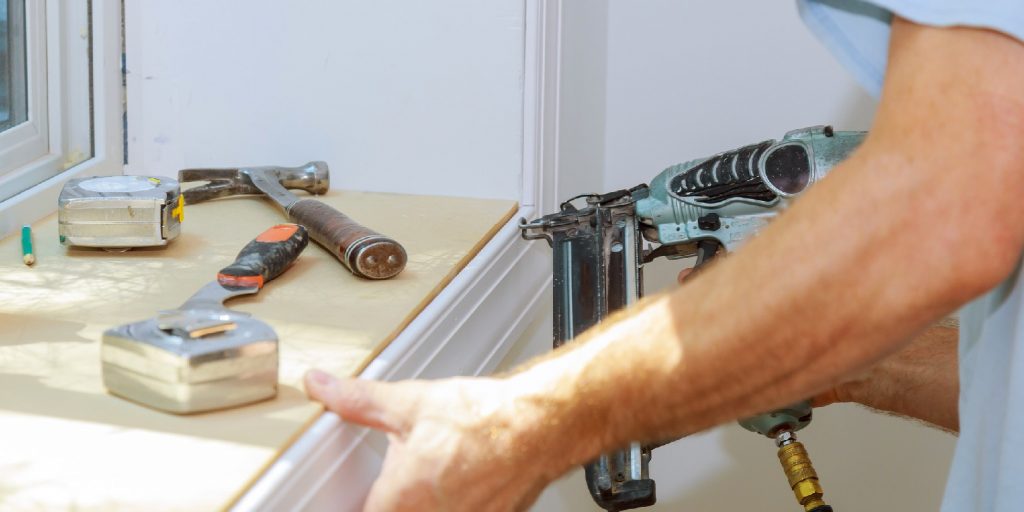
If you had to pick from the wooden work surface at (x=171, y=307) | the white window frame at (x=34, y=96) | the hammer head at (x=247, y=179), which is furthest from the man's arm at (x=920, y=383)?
the white window frame at (x=34, y=96)

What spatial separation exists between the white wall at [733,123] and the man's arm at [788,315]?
0.73 metres

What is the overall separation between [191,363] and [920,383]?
2.43 ft

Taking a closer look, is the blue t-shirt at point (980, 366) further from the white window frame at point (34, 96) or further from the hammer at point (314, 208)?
the white window frame at point (34, 96)

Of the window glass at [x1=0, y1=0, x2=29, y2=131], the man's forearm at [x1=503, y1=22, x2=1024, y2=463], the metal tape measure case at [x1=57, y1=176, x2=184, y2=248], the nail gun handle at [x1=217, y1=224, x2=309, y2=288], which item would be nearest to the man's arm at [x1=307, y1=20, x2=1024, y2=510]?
the man's forearm at [x1=503, y1=22, x2=1024, y2=463]

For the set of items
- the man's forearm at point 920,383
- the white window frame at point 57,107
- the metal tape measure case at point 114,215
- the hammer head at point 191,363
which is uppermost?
the white window frame at point 57,107

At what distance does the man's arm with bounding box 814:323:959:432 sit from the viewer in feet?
3.46

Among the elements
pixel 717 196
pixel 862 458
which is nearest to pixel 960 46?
pixel 717 196

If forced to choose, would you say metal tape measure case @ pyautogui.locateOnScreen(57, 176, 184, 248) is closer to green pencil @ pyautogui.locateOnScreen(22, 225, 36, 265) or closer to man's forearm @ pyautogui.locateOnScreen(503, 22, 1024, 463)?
green pencil @ pyautogui.locateOnScreen(22, 225, 36, 265)

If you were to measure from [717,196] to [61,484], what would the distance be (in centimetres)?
74

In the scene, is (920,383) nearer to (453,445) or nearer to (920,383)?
(920,383)

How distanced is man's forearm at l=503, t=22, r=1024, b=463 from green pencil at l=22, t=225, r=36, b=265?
58 cm

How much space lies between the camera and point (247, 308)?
91 centimetres

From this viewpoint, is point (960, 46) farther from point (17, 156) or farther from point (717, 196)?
point (17, 156)

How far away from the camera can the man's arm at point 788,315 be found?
544 mm
